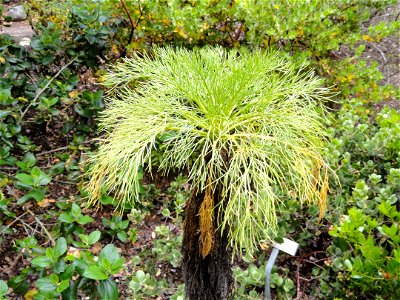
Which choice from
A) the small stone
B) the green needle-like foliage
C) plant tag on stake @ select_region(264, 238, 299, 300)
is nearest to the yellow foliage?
the green needle-like foliage

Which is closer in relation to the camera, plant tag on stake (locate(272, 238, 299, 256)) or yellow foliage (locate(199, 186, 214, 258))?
yellow foliage (locate(199, 186, 214, 258))

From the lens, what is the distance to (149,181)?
8.41 feet

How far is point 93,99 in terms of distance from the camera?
2404 mm

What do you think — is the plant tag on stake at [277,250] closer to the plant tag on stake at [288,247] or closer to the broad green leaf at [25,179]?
the plant tag on stake at [288,247]

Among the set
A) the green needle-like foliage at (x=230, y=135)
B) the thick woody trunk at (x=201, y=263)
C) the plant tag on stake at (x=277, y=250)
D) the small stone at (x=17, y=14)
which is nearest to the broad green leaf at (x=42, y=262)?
the green needle-like foliage at (x=230, y=135)

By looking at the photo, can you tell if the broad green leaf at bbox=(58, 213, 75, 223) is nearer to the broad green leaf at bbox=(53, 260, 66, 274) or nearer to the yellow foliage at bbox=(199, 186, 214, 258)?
the broad green leaf at bbox=(53, 260, 66, 274)

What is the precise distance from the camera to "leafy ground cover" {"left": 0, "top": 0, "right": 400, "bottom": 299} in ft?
5.22

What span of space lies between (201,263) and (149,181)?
1212 mm

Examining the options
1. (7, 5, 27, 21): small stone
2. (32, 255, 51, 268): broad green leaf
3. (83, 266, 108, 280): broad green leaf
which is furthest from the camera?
(7, 5, 27, 21): small stone

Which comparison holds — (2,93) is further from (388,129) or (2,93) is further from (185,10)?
(388,129)

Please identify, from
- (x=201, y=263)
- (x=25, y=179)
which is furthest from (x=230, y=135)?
(x=25, y=179)

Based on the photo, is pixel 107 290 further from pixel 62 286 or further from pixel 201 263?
pixel 201 263

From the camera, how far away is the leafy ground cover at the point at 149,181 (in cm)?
159

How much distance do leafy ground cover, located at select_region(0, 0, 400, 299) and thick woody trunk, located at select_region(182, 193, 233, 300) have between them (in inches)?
10.6
